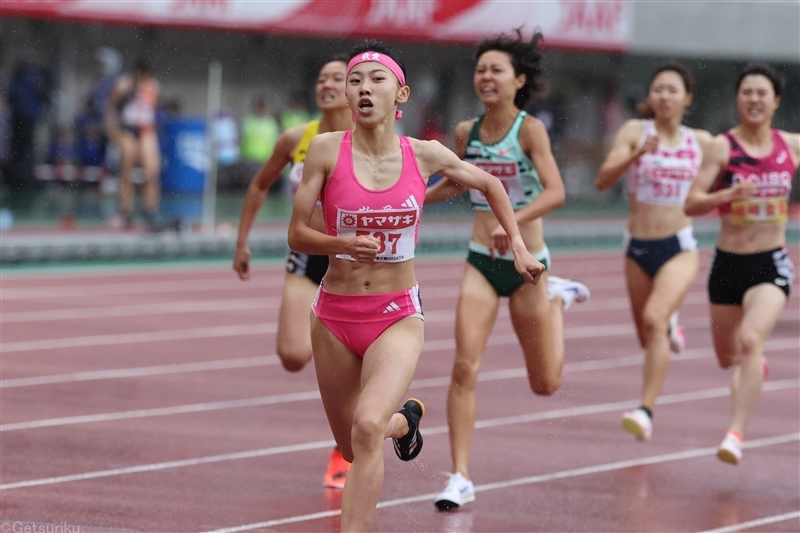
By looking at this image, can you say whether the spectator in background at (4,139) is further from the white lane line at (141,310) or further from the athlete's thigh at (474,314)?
the athlete's thigh at (474,314)

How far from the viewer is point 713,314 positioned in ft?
28.4

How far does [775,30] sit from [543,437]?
80.0ft

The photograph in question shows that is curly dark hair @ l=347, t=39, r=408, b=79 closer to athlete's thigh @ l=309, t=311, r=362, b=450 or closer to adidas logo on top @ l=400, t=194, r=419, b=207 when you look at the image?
adidas logo on top @ l=400, t=194, r=419, b=207

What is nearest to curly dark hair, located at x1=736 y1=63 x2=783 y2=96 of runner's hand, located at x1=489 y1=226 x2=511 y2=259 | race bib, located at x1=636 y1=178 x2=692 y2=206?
race bib, located at x1=636 y1=178 x2=692 y2=206

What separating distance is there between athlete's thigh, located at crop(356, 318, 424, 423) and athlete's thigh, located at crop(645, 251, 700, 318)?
11.1ft

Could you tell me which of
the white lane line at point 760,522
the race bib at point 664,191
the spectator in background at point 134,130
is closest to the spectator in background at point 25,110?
the spectator in background at point 134,130

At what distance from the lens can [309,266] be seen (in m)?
7.61

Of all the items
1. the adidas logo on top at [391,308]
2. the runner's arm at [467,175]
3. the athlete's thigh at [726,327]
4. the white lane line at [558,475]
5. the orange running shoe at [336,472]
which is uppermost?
the runner's arm at [467,175]

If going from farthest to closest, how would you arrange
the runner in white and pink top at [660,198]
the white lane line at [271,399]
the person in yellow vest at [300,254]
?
the runner in white and pink top at [660,198] < the white lane line at [271,399] < the person in yellow vest at [300,254]

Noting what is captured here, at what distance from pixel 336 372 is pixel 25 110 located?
19338 millimetres

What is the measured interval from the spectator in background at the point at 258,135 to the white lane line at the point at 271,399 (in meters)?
13.7

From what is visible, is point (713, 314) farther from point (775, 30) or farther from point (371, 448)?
point (775, 30)

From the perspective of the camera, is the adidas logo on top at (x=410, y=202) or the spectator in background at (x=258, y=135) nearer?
the adidas logo on top at (x=410, y=202)

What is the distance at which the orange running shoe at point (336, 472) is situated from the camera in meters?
7.11
